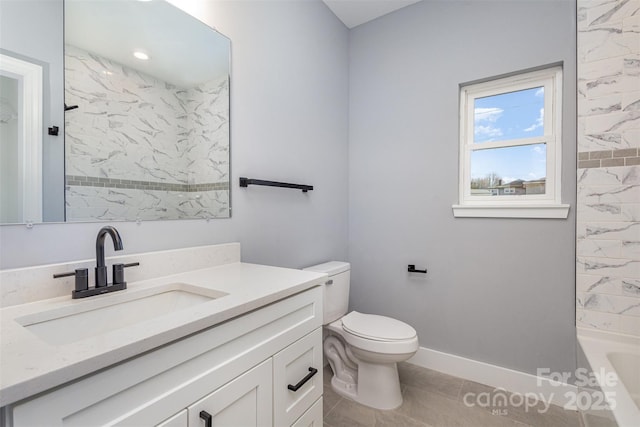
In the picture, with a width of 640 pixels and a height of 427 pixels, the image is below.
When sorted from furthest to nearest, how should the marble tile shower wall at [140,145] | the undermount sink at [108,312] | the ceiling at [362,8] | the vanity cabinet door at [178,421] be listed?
the ceiling at [362,8]
the marble tile shower wall at [140,145]
the undermount sink at [108,312]
the vanity cabinet door at [178,421]

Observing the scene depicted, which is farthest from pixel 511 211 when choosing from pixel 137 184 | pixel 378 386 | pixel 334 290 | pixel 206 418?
pixel 137 184

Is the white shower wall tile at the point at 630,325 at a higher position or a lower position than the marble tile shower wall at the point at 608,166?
lower

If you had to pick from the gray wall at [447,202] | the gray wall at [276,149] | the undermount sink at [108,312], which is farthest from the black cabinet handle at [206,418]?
the gray wall at [447,202]

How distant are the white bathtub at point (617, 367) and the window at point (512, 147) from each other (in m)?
0.69

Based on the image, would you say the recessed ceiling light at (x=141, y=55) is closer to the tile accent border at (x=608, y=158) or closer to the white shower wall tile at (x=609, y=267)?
the tile accent border at (x=608, y=158)

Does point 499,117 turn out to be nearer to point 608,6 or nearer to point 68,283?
point 608,6

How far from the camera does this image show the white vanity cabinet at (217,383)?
528mm

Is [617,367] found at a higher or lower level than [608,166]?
Result: lower

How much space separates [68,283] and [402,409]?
5.79 ft

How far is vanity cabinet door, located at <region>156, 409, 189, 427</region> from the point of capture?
2.11ft

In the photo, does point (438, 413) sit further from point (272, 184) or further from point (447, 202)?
point (272, 184)

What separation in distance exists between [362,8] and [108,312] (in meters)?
2.52

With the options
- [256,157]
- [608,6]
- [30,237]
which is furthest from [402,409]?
[608,6]

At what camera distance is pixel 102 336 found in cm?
61
